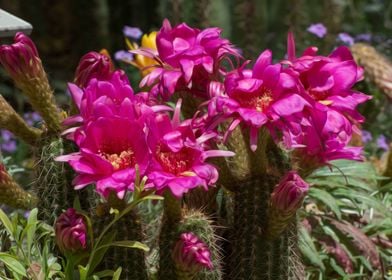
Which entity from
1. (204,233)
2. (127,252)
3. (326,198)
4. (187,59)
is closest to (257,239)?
(204,233)

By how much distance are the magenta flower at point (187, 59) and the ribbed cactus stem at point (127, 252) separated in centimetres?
25

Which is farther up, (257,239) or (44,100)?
(44,100)

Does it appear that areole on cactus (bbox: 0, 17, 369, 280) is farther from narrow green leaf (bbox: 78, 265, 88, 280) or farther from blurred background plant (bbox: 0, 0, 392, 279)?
blurred background plant (bbox: 0, 0, 392, 279)

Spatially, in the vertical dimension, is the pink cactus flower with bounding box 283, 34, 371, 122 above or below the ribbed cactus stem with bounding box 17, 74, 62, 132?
above

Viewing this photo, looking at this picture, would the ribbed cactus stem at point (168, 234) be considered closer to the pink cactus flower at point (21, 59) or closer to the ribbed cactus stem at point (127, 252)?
the ribbed cactus stem at point (127, 252)

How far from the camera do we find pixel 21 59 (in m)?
1.67

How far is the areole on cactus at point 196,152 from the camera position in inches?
58.5

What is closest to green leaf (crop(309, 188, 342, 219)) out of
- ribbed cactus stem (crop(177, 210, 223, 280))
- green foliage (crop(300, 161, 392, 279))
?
green foliage (crop(300, 161, 392, 279))

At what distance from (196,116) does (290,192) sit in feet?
0.79

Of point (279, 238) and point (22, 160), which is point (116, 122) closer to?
point (279, 238)

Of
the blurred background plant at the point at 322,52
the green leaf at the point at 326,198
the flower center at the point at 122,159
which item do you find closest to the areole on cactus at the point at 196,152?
the flower center at the point at 122,159

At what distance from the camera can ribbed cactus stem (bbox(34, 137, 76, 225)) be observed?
5.70ft

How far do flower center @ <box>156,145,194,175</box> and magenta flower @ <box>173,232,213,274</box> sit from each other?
0.40 feet

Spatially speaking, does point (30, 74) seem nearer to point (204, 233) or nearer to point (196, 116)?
point (196, 116)
